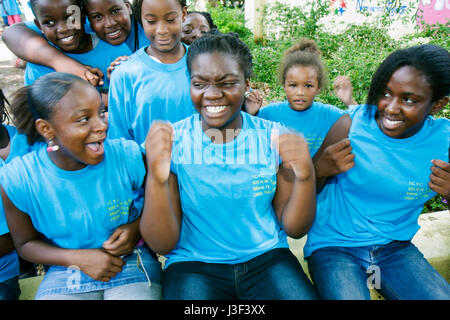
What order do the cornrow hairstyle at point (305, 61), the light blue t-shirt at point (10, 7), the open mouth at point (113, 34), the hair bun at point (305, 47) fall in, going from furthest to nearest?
the light blue t-shirt at point (10, 7)
the hair bun at point (305, 47)
the cornrow hairstyle at point (305, 61)
the open mouth at point (113, 34)

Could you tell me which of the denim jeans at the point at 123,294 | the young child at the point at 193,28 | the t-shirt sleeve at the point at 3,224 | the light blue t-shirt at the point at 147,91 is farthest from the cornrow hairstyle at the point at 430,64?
the t-shirt sleeve at the point at 3,224

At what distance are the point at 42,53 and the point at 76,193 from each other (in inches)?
45.3

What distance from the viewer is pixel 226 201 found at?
1.56m

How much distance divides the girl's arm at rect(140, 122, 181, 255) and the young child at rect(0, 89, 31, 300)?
705 millimetres

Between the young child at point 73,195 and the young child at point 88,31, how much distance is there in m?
0.66

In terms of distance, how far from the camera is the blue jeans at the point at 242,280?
1.46 metres

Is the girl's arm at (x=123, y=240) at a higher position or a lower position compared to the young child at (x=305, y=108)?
lower

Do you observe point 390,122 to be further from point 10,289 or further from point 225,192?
point 10,289

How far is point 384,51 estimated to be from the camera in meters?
5.38

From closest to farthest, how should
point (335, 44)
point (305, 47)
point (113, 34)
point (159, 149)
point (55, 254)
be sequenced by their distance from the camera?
point (159, 149)
point (55, 254)
point (113, 34)
point (305, 47)
point (335, 44)

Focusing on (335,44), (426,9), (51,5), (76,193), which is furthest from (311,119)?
(426,9)

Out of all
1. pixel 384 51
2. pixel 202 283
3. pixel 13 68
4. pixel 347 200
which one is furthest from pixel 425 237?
pixel 13 68

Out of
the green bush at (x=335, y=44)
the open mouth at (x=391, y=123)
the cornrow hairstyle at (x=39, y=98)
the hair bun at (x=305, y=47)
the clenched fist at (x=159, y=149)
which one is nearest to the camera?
the clenched fist at (x=159, y=149)

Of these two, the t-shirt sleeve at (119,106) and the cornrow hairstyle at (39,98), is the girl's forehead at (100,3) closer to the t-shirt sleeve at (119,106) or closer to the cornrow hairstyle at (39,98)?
the t-shirt sleeve at (119,106)
